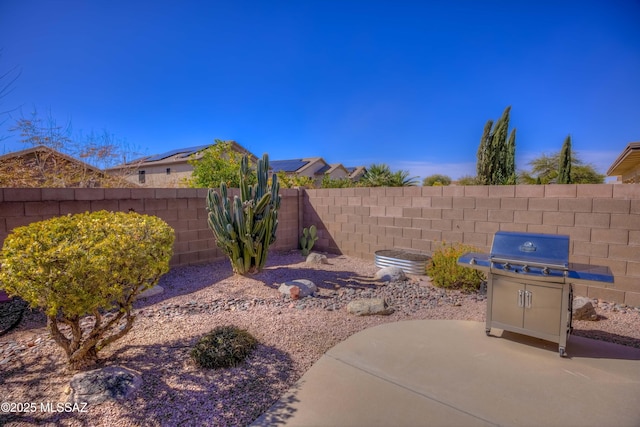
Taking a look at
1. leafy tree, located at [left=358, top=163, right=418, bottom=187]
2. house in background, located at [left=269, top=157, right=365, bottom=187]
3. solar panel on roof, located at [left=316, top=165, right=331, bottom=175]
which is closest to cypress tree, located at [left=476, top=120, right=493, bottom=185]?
leafy tree, located at [left=358, top=163, right=418, bottom=187]

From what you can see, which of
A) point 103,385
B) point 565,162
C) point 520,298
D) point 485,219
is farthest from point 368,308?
point 565,162

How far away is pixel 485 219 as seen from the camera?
6.29 m

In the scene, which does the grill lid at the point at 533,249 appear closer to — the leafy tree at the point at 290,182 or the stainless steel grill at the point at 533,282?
the stainless steel grill at the point at 533,282

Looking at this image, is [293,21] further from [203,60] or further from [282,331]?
[282,331]

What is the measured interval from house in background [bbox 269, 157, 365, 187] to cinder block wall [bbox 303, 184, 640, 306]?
1933cm

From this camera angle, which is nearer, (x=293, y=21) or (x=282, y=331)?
(x=282, y=331)

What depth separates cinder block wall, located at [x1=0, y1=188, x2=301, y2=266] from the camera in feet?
17.0

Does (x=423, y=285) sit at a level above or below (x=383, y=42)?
below

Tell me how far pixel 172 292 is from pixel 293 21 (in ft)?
24.6

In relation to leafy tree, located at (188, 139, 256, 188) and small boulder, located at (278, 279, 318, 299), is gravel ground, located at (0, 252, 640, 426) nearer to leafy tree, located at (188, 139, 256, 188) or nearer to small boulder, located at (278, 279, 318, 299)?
small boulder, located at (278, 279, 318, 299)

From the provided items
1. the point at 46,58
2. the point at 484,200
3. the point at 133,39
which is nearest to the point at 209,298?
the point at 484,200

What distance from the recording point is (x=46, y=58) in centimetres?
779

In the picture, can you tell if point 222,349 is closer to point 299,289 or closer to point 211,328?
point 211,328

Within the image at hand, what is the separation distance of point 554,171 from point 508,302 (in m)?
24.5
